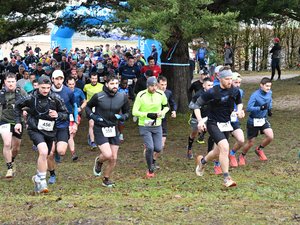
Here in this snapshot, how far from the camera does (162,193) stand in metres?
8.38

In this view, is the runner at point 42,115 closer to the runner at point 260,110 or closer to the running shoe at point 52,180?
the running shoe at point 52,180

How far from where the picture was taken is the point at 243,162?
11273 millimetres

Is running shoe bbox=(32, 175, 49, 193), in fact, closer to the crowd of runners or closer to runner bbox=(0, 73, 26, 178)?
the crowd of runners

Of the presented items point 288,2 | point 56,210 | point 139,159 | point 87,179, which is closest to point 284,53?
point 288,2

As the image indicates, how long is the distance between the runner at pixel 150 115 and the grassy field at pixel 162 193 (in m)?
0.50

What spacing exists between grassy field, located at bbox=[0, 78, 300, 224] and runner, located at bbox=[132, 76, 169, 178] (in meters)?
0.50

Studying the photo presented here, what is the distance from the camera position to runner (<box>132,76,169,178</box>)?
33.4ft

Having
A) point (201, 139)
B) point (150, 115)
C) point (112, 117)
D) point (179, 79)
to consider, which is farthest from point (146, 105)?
point (179, 79)

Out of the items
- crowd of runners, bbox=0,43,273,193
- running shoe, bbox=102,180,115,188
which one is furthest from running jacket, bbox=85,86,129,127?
running shoe, bbox=102,180,115,188

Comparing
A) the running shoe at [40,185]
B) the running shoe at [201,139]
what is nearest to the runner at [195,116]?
the running shoe at [201,139]

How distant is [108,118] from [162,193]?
1.69 meters

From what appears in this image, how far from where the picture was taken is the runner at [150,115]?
10.2 metres

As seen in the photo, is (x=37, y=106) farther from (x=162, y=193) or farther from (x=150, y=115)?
(x=162, y=193)

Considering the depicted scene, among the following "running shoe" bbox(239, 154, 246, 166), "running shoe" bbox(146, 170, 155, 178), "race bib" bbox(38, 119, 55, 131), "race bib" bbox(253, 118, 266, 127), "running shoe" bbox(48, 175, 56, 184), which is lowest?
"running shoe" bbox(239, 154, 246, 166)
